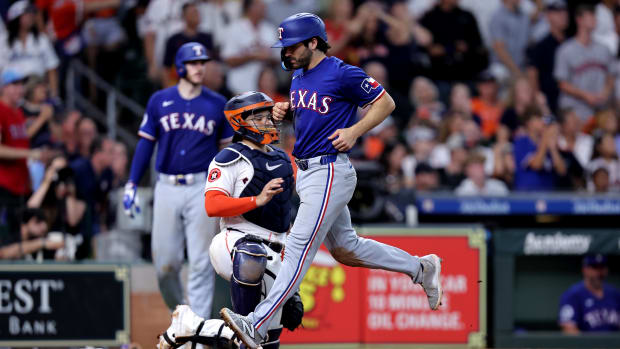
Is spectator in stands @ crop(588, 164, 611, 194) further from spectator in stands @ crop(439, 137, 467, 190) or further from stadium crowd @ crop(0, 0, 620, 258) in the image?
spectator in stands @ crop(439, 137, 467, 190)

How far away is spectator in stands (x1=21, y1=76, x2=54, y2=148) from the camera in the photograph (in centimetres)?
989

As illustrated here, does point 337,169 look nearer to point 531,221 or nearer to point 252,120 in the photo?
point 252,120

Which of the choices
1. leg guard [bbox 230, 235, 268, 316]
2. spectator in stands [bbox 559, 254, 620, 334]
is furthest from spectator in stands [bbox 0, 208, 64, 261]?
spectator in stands [bbox 559, 254, 620, 334]

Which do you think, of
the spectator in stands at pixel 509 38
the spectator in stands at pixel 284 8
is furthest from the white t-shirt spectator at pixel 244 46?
the spectator in stands at pixel 509 38

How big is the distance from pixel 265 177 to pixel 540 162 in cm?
556

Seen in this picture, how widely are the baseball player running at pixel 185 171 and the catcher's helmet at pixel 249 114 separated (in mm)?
1283

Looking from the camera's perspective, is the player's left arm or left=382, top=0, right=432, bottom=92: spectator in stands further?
left=382, top=0, right=432, bottom=92: spectator in stands

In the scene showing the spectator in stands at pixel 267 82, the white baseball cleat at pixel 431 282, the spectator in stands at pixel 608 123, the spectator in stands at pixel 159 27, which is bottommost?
the white baseball cleat at pixel 431 282

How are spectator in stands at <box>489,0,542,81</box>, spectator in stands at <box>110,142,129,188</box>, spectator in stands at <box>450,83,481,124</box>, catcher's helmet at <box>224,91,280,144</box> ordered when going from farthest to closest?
spectator in stands at <box>489,0,542,81</box>, spectator in stands at <box>450,83,481,124</box>, spectator in stands at <box>110,142,129,188</box>, catcher's helmet at <box>224,91,280,144</box>

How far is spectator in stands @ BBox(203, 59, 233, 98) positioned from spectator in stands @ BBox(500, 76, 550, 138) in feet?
11.7

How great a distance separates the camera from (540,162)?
1039 cm

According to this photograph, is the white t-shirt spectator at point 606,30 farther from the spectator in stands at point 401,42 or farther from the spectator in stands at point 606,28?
the spectator in stands at point 401,42

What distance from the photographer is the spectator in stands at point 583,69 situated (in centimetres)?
1226

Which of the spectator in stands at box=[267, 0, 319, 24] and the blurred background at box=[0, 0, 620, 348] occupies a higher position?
the spectator in stands at box=[267, 0, 319, 24]
